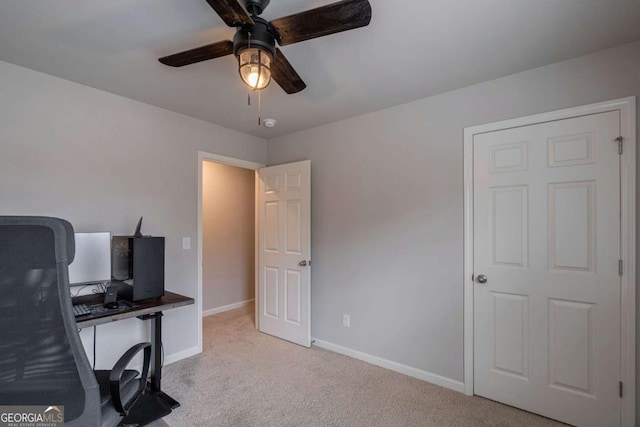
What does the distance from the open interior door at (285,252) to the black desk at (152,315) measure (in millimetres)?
1285

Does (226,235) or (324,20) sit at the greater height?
(324,20)

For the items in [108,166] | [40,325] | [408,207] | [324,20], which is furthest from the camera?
[408,207]

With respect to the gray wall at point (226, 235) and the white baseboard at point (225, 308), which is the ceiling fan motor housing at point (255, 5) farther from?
the white baseboard at point (225, 308)

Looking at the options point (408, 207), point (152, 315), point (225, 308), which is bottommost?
point (225, 308)

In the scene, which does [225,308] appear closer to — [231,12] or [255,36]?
[255,36]

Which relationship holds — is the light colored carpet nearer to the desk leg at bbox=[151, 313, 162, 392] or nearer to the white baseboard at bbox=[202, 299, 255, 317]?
the desk leg at bbox=[151, 313, 162, 392]

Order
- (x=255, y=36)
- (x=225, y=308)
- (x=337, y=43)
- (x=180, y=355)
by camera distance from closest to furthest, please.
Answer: (x=255, y=36), (x=337, y=43), (x=180, y=355), (x=225, y=308)

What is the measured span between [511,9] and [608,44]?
854 mm

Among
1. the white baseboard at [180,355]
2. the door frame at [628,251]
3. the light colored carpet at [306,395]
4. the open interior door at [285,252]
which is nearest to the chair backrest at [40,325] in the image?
the light colored carpet at [306,395]

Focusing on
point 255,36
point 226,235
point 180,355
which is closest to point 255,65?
point 255,36

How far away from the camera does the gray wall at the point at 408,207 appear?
2.08 meters

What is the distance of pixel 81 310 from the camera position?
6.15 feet

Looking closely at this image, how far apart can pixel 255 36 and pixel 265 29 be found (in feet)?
0.19

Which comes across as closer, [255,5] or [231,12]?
[231,12]
